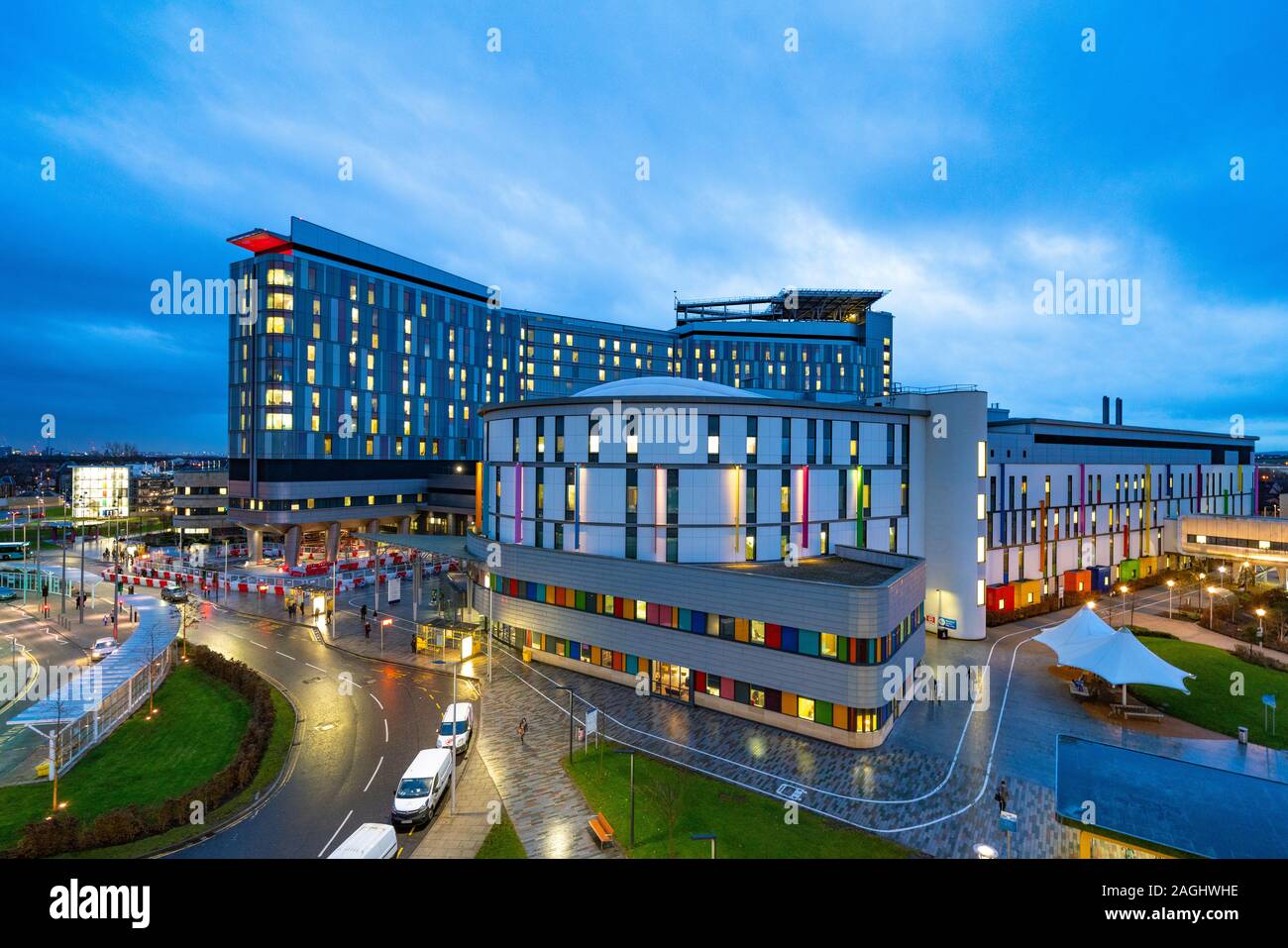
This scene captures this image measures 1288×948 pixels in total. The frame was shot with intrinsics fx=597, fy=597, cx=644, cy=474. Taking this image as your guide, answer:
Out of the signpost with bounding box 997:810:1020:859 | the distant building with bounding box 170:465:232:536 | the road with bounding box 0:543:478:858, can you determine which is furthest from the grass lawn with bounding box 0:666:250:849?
the distant building with bounding box 170:465:232:536

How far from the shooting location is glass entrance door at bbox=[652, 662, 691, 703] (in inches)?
1388

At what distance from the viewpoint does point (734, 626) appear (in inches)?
1312

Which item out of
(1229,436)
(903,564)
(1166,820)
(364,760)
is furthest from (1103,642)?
(1229,436)

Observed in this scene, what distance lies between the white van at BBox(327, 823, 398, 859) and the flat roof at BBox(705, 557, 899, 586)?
66.0 feet

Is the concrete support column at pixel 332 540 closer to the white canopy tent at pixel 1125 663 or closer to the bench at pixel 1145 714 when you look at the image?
the white canopy tent at pixel 1125 663

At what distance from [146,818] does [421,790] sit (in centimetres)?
1041

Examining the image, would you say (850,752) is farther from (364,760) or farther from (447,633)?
(447,633)

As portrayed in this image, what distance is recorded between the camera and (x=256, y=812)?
938 inches

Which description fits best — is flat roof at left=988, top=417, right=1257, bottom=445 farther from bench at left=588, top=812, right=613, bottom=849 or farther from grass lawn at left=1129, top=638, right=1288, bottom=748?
bench at left=588, top=812, right=613, bottom=849

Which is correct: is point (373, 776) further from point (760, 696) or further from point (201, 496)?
point (201, 496)
